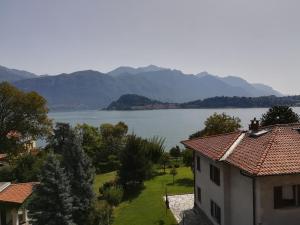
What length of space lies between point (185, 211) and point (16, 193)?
12.3 m

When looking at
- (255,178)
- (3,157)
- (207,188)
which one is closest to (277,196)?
(255,178)

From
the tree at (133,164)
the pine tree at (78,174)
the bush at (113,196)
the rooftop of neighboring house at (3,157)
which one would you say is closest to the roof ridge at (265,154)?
the pine tree at (78,174)

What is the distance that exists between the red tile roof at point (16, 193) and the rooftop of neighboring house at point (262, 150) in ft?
40.8

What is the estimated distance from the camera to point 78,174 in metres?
24.9

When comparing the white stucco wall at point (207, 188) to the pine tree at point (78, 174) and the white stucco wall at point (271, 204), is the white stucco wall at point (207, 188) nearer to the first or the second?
the white stucco wall at point (271, 204)

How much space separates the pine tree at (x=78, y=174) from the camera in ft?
78.7

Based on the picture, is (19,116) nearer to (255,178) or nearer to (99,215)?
(99,215)

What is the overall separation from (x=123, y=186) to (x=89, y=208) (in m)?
12.0

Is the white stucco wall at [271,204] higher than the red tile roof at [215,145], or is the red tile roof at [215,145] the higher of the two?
the red tile roof at [215,145]

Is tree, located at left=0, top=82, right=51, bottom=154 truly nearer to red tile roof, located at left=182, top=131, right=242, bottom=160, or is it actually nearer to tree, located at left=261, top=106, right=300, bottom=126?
tree, located at left=261, top=106, right=300, bottom=126

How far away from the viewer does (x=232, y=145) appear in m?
21.5

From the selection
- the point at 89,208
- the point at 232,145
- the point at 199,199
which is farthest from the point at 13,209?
the point at 232,145

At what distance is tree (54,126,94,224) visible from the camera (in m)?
24.0

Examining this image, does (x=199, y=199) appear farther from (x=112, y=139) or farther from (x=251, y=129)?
(x=112, y=139)
